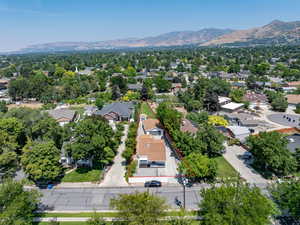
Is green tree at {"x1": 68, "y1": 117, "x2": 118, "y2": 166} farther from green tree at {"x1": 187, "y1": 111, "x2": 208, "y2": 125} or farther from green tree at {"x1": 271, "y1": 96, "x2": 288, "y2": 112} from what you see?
green tree at {"x1": 271, "y1": 96, "x2": 288, "y2": 112}

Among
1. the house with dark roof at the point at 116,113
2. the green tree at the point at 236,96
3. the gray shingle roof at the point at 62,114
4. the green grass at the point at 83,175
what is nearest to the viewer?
the green grass at the point at 83,175

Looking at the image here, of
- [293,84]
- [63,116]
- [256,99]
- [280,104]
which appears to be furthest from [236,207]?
[293,84]

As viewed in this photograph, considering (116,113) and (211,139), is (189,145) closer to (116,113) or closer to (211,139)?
(211,139)

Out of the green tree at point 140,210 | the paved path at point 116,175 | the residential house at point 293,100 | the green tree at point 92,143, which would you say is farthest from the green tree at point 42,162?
the residential house at point 293,100

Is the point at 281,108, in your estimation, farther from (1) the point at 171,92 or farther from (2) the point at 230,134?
(1) the point at 171,92

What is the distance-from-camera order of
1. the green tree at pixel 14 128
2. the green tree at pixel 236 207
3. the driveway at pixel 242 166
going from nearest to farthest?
1. the green tree at pixel 236 207
2. the driveway at pixel 242 166
3. the green tree at pixel 14 128

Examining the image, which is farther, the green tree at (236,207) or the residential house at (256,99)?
the residential house at (256,99)

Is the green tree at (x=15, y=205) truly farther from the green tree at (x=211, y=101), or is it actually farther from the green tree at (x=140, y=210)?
the green tree at (x=211, y=101)

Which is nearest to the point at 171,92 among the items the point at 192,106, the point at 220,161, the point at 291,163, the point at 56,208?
the point at 192,106
